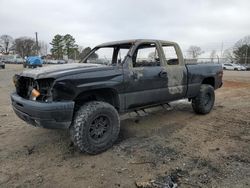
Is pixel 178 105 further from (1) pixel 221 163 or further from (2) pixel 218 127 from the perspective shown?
(1) pixel 221 163

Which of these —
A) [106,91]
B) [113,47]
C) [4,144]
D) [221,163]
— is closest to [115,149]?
[106,91]

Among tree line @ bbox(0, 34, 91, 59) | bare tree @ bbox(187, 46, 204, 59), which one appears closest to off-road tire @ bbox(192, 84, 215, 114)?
bare tree @ bbox(187, 46, 204, 59)

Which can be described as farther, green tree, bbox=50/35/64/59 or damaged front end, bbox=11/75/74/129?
green tree, bbox=50/35/64/59

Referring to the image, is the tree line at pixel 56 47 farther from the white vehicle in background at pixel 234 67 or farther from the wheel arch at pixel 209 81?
the wheel arch at pixel 209 81

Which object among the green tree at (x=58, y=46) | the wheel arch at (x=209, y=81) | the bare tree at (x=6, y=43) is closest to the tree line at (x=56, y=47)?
the green tree at (x=58, y=46)

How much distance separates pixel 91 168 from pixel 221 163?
1.91 meters

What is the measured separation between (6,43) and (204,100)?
346 ft

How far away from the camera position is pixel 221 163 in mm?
3799

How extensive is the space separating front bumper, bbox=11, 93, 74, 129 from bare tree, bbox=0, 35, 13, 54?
10484 cm

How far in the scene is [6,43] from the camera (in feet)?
324

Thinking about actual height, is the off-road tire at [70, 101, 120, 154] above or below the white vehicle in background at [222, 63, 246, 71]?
below

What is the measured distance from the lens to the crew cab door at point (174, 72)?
547 centimetres

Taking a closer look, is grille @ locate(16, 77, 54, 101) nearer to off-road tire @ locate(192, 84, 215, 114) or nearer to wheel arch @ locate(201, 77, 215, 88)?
off-road tire @ locate(192, 84, 215, 114)

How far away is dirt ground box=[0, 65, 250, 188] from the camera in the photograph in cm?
337
